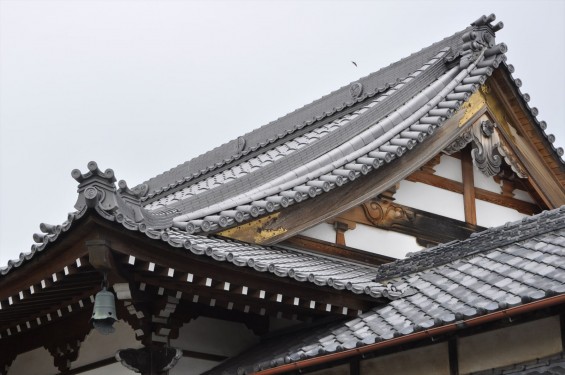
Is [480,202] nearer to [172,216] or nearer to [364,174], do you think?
[364,174]

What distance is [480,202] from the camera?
11.4m

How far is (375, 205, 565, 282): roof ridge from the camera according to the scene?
26.9 ft

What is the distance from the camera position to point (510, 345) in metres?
6.55

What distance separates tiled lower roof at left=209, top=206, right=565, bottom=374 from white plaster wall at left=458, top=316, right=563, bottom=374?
0.24m

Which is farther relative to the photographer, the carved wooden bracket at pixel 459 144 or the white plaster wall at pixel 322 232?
the carved wooden bracket at pixel 459 144

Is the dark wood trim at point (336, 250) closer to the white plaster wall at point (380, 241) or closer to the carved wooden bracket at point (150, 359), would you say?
the white plaster wall at point (380, 241)

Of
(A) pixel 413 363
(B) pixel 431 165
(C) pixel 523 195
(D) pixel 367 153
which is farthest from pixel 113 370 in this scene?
(C) pixel 523 195

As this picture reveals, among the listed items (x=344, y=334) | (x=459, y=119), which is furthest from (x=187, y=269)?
(x=459, y=119)

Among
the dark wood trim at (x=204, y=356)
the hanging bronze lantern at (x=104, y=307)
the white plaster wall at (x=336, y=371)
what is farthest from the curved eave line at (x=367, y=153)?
the white plaster wall at (x=336, y=371)

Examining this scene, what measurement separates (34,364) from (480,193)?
5.71m

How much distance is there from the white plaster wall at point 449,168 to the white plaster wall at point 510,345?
14.7 feet

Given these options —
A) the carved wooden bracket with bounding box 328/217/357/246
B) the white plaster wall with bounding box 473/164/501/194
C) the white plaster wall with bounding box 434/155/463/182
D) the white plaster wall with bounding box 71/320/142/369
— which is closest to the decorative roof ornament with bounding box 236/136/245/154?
the white plaster wall with bounding box 434/155/463/182

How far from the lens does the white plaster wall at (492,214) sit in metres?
11.4

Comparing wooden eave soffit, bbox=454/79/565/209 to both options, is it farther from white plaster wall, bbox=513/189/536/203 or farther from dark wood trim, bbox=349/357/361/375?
dark wood trim, bbox=349/357/361/375
